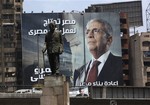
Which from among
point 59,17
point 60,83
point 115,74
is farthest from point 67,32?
point 60,83

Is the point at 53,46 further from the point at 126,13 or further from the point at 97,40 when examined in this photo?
the point at 126,13

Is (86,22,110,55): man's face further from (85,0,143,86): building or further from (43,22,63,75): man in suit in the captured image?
(43,22,63,75): man in suit

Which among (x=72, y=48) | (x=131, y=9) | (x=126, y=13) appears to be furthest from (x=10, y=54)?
(x=131, y=9)

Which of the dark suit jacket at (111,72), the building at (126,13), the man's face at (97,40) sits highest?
the building at (126,13)

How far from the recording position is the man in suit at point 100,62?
102312 millimetres

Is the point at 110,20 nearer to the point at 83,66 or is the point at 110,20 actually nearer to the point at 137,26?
the point at 83,66

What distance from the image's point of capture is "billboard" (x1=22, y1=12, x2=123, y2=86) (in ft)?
333

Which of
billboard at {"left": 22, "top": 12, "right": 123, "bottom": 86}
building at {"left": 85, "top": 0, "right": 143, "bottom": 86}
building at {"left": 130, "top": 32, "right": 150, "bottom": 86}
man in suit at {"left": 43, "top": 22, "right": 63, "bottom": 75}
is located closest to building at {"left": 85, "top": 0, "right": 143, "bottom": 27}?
building at {"left": 85, "top": 0, "right": 143, "bottom": 86}

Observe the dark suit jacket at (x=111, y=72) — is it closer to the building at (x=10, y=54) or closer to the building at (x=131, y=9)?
the building at (x=10, y=54)

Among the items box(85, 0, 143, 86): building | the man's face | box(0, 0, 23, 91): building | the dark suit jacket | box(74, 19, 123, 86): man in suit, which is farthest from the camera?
box(85, 0, 143, 86): building

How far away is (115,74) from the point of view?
10262cm

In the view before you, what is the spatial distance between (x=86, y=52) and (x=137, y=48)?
12.3m

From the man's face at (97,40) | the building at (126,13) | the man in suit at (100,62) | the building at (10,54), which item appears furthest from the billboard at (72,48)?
the building at (10,54)

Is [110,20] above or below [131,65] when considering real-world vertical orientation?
above
